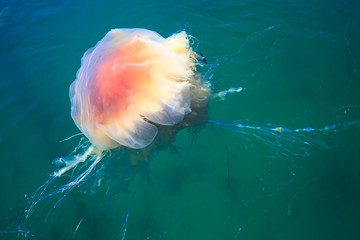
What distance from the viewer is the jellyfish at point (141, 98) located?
8.33ft

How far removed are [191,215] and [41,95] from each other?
3.70 m

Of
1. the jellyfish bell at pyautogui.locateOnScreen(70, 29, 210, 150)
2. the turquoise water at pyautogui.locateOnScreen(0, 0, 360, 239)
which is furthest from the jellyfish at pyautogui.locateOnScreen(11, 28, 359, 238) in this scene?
the turquoise water at pyautogui.locateOnScreen(0, 0, 360, 239)

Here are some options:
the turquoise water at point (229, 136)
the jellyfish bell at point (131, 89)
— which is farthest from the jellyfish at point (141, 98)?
the turquoise water at point (229, 136)

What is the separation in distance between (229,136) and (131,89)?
1.75 meters

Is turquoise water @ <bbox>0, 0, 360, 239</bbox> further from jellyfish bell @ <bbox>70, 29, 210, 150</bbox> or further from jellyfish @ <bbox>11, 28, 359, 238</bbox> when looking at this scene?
jellyfish bell @ <bbox>70, 29, 210, 150</bbox>

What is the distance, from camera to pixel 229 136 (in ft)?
11.6

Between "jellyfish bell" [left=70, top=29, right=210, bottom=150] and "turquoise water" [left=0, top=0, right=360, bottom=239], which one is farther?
"turquoise water" [left=0, top=0, right=360, bottom=239]

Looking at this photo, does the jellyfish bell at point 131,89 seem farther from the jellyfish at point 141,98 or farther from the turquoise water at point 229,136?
the turquoise water at point 229,136

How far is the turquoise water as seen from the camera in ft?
10.2

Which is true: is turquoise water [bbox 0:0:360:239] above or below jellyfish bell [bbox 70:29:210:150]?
below

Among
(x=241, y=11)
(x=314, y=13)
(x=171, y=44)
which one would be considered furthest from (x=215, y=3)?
(x=171, y=44)

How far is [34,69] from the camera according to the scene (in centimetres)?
498

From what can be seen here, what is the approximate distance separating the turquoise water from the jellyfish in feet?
0.66

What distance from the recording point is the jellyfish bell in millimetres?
2529
